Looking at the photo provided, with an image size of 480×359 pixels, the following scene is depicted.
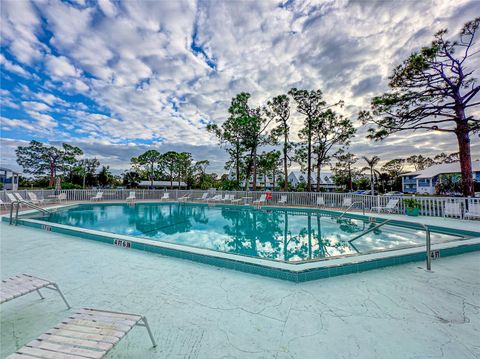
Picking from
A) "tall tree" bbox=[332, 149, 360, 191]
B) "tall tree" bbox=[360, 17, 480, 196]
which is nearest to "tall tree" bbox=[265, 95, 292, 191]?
"tall tree" bbox=[360, 17, 480, 196]

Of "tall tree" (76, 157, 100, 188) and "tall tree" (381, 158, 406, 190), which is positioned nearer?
"tall tree" (381, 158, 406, 190)

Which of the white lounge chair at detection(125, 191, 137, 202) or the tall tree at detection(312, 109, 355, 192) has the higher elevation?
the tall tree at detection(312, 109, 355, 192)

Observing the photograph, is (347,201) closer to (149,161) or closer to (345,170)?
(345,170)

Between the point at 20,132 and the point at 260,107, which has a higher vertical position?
the point at 260,107

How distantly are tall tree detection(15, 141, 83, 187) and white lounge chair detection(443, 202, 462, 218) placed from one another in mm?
44529

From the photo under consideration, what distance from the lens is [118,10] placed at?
7102 mm

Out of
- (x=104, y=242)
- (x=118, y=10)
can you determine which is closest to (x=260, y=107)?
(x=118, y=10)

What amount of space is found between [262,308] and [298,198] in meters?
12.1

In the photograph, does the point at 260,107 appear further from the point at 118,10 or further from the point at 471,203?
the point at 471,203

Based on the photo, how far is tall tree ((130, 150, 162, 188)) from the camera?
3828 cm

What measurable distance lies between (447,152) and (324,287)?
54.8 metres

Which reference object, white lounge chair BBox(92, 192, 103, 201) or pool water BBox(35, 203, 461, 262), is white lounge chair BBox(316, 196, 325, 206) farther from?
white lounge chair BBox(92, 192, 103, 201)

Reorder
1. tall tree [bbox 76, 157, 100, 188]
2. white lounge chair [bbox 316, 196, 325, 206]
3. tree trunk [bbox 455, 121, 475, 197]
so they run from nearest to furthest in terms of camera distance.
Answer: tree trunk [bbox 455, 121, 475, 197] < white lounge chair [bbox 316, 196, 325, 206] < tall tree [bbox 76, 157, 100, 188]

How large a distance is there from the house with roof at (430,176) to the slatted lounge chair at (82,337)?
32.5 metres
